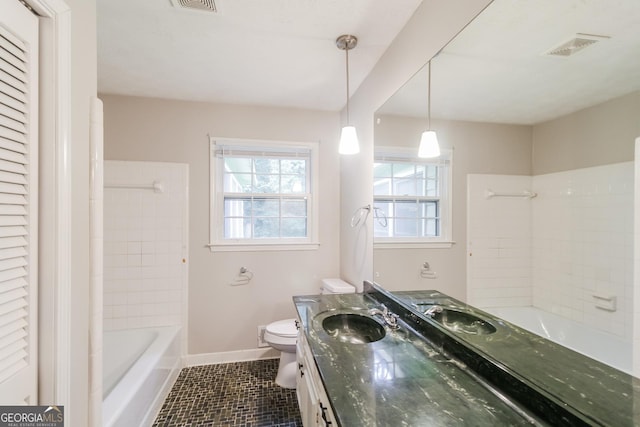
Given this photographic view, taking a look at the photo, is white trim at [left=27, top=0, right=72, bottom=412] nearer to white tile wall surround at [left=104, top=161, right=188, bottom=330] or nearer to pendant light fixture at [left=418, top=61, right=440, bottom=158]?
pendant light fixture at [left=418, top=61, right=440, bottom=158]

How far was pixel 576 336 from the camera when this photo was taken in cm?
78

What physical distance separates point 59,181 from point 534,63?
1.54 metres

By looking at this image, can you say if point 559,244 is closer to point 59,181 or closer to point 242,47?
point 59,181

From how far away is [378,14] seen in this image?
1.48m

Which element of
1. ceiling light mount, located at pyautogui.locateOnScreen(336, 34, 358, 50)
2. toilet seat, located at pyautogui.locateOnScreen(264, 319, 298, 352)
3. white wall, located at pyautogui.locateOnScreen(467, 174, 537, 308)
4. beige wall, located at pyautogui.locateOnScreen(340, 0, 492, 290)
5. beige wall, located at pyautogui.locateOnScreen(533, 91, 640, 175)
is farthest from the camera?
toilet seat, located at pyautogui.locateOnScreen(264, 319, 298, 352)

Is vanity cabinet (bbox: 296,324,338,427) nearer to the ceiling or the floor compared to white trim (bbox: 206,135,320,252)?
nearer to the floor

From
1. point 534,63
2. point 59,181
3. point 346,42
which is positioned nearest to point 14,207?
point 59,181

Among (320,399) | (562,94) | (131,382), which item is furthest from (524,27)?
(131,382)

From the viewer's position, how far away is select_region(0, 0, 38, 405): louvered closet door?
2.33ft

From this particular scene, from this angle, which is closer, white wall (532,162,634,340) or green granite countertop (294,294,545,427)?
white wall (532,162,634,340)

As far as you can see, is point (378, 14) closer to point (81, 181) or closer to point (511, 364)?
point (81, 181)

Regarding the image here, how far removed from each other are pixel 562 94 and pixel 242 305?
266cm

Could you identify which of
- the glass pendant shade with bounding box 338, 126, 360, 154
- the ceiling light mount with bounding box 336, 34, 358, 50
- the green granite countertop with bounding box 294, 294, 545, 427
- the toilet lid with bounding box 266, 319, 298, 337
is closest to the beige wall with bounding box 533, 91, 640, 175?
the green granite countertop with bounding box 294, 294, 545, 427

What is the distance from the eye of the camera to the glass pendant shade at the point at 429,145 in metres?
1.34
